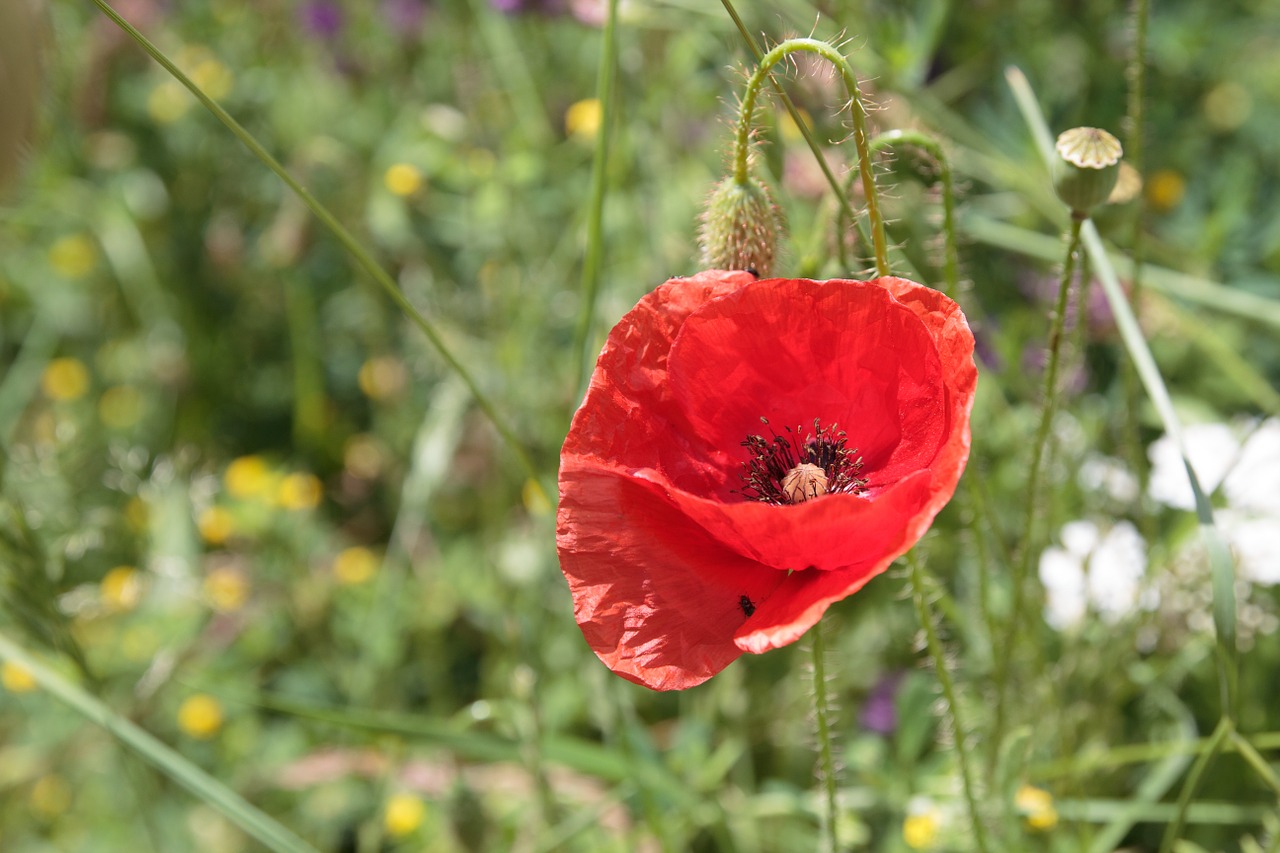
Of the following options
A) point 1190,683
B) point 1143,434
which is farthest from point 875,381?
point 1143,434

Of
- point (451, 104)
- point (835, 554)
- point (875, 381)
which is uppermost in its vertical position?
point (451, 104)

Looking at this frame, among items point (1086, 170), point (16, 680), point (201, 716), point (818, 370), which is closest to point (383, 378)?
point (201, 716)

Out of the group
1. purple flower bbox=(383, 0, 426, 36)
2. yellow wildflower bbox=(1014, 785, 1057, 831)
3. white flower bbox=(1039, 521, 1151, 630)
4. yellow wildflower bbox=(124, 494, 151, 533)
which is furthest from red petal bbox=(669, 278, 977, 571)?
purple flower bbox=(383, 0, 426, 36)

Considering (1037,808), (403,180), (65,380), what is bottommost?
(1037,808)

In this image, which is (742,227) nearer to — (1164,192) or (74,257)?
(1164,192)

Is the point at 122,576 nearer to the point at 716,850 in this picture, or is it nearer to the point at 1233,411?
the point at 716,850

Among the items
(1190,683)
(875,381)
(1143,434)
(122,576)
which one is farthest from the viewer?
(122,576)

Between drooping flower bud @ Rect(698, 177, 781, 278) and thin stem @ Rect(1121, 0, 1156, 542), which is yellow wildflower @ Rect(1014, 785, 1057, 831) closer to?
thin stem @ Rect(1121, 0, 1156, 542)
